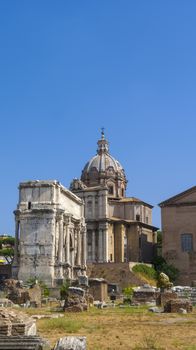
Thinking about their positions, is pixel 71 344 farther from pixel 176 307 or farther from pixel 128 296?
pixel 128 296

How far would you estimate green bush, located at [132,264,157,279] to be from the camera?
53688 millimetres

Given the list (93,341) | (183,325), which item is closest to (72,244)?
(183,325)

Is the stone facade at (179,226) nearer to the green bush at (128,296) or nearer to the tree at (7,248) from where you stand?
the green bush at (128,296)

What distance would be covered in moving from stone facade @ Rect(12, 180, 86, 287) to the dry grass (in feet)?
97.7

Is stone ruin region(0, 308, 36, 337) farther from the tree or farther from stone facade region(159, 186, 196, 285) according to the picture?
the tree

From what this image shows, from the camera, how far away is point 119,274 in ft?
173

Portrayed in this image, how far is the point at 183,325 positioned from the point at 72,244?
41.1 m

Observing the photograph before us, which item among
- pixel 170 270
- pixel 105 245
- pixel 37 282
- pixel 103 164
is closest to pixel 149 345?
pixel 37 282

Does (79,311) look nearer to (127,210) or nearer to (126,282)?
(126,282)

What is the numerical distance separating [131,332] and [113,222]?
167 ft

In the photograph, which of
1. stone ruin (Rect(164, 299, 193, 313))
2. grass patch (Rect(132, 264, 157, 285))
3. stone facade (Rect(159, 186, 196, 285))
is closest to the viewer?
stone ruin (Rect(164, 299, 193, 313))

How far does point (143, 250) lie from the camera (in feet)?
222

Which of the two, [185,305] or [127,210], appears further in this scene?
[127,210]

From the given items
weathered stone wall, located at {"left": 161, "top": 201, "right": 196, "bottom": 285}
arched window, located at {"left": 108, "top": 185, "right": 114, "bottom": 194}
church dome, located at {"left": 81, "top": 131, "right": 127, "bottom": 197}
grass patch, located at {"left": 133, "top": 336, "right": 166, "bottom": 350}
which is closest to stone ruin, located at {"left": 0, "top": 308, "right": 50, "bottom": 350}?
grass patch, located at {"left": 133, "top": 336, "right": 166, "bottom": 350}
